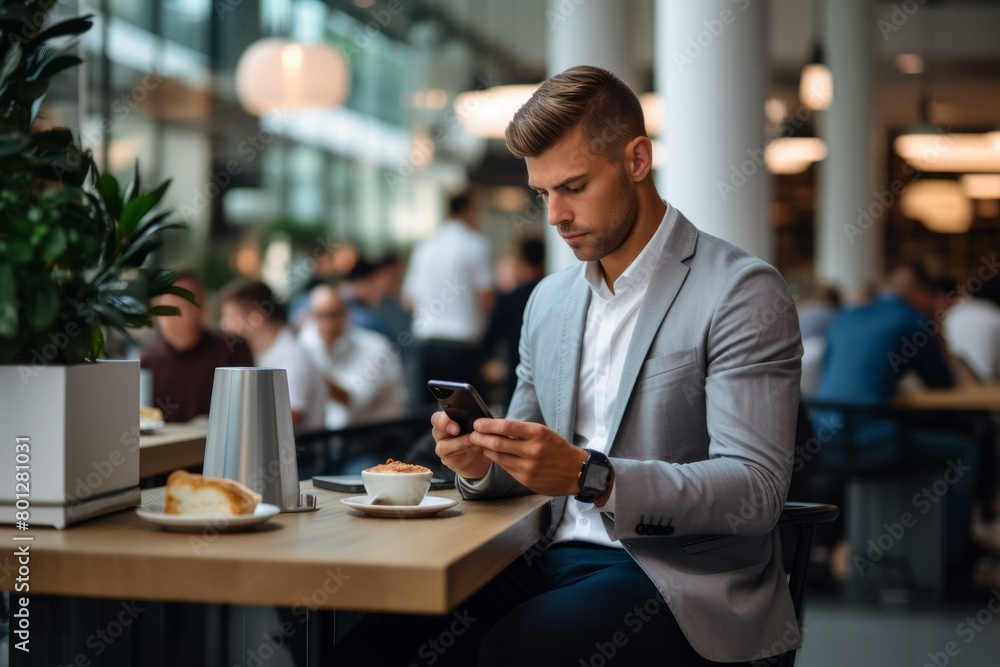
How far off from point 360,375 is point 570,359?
11.4 feet

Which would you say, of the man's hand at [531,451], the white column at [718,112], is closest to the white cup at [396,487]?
the man's hand at [531,451]

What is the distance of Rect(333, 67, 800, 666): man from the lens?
62.6 inches

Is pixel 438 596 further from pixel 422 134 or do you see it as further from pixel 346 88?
pixel 422 134

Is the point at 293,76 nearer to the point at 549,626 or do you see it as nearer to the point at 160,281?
the point at 160,281

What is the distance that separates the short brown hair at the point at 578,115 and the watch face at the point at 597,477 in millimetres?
579

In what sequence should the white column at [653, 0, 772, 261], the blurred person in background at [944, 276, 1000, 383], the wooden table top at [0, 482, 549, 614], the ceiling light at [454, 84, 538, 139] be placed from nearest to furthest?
the wooden table top at [0, 482, 549, 614] → the white column at [653, 0, 772, 261] → the blurred person in background at [944, 276, 1000, 383] → the ceiling light at [454, 84, 538, 139]

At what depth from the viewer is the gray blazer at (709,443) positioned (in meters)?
1.61

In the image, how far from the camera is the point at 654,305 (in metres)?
1.85

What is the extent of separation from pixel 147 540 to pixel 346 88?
540 cm

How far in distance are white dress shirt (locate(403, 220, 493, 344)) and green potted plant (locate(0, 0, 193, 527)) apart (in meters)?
5.37

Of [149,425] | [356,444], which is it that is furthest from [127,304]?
[356,444]

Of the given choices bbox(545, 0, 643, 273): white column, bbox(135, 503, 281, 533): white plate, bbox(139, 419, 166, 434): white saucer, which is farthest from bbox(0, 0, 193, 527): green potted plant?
bbox(545, 0, 643, 273): white column

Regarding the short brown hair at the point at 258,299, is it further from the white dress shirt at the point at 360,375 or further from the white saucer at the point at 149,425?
the white saucer at the point at 149,425

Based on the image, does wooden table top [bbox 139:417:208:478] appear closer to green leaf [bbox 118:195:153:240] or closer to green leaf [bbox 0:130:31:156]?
green leaf [bbox 118:195:153:240]
